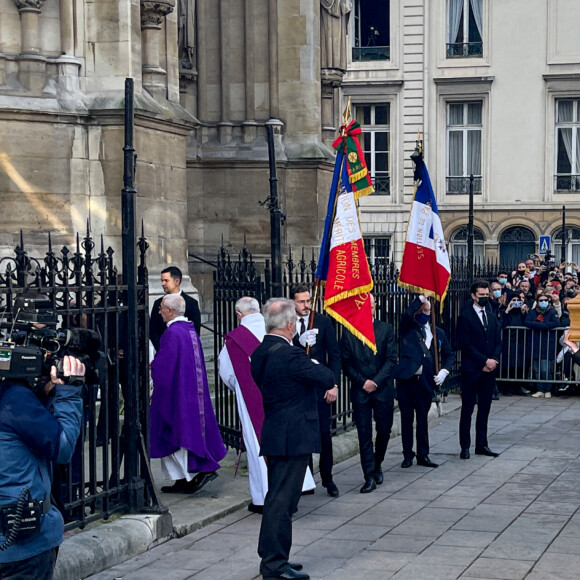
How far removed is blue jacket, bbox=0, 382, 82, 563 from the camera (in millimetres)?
5404

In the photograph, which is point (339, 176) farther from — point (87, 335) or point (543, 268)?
point (543, 268)

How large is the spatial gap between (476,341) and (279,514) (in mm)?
5357

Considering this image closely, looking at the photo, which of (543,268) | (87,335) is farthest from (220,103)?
(87,335)

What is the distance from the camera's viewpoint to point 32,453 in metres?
5.53

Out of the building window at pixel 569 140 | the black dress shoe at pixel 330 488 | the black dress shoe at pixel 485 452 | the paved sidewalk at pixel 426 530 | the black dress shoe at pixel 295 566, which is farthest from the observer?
the building window at pixel 569 140

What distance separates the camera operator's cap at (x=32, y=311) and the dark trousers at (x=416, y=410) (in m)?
6.60

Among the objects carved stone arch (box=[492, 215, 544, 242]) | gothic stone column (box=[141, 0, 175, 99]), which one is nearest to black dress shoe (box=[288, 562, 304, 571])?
gothic stone column (box=[141, 0, 175, 99])

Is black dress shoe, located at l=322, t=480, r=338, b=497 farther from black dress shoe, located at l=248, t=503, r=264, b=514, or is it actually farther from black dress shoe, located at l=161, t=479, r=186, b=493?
black dress shoe, located at l=161, t=479, r=186, b=493

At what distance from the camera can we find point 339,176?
1041 cm

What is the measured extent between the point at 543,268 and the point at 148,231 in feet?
39.5

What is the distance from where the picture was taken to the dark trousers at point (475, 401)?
1245 centimetres

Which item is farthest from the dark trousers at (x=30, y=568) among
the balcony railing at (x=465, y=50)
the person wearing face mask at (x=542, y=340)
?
the balcony railing at (x=465, y=50)

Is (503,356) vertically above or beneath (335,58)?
beneath

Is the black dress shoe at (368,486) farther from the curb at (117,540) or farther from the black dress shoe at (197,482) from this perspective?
the black dress shoe at (197,482)
